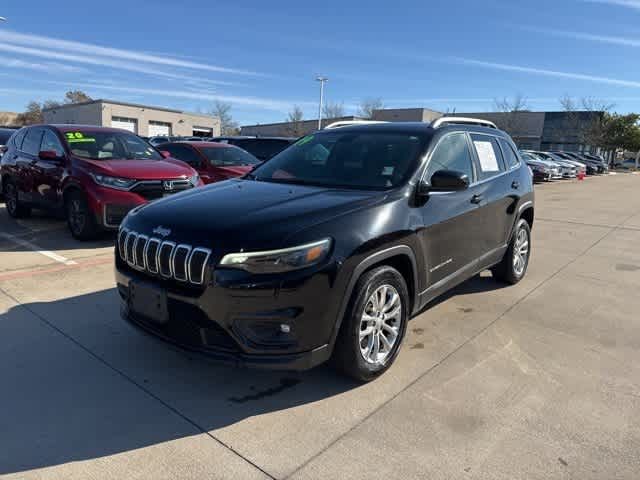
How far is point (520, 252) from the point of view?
5.70 meters

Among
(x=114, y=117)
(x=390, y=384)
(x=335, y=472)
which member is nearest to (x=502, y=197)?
(x=390, y=384)

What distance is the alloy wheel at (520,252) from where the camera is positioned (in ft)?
18.1

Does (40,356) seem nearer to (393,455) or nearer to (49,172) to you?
(393,455)

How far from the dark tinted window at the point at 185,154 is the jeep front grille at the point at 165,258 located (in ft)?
23.2

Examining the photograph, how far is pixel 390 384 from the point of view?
3297 mm

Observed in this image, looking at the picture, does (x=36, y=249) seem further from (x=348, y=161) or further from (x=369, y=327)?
(x=369, y=327)

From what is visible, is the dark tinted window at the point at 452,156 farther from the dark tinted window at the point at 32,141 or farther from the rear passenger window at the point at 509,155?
the dark tinted window at the point at 32,141

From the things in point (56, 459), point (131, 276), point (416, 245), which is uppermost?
point (416, 245)

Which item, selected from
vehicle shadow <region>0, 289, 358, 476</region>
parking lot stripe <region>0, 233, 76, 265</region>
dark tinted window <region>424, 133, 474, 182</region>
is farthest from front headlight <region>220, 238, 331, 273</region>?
parking lot stripe <region>0, 233, 76, 265</region>

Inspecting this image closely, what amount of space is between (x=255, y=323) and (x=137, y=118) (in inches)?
2243

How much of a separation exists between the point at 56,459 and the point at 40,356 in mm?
1295

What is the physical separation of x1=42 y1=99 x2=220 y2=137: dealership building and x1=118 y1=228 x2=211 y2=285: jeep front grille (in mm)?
50707

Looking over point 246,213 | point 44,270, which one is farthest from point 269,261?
point 44,270

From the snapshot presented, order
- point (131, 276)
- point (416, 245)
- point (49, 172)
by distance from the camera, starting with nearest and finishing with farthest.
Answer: point (131, 276)
point (416, 245)
point (49, 172)
